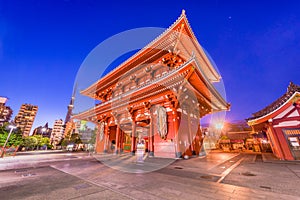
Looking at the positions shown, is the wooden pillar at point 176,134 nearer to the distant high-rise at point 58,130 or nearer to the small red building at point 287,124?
the small red building at point 287,124

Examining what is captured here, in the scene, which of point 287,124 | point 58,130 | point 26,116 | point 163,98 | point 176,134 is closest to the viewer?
point 287,124

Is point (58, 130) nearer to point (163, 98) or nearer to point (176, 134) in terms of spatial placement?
point (163, 98)

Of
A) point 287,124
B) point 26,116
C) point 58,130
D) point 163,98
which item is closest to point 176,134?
point 163,98

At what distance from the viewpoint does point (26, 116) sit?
282 feet

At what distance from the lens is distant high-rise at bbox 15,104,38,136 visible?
267ft

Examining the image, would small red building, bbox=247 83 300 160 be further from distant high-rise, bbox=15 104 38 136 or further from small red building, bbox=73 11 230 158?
distant high-rise, bbox=15 104 38 136

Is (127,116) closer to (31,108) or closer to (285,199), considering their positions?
(285,199)

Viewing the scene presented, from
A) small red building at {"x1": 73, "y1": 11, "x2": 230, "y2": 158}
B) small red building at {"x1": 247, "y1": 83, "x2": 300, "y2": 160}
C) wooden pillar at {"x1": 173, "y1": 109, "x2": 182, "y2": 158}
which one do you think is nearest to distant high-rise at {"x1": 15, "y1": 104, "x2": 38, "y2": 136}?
small red building at {"x1": 73, "y1": 11, "x2": 230, "y2": 158}

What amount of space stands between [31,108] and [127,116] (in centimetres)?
11288

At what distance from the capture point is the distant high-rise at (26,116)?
3198 inches

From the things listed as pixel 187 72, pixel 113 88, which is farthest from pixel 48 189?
pixel 113 88

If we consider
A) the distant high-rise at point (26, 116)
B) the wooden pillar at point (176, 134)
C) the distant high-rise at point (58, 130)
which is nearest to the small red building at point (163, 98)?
the wooden pillar at point (176, 134)

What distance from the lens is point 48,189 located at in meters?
2.96

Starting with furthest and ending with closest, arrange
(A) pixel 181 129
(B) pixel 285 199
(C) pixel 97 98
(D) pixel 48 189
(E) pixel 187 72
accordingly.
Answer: (C) pixel 97 98 → (A) pixel 181 129 → (E) pixel 187 72 → (D) pixel 48 189 → (B) pixel 285 199
